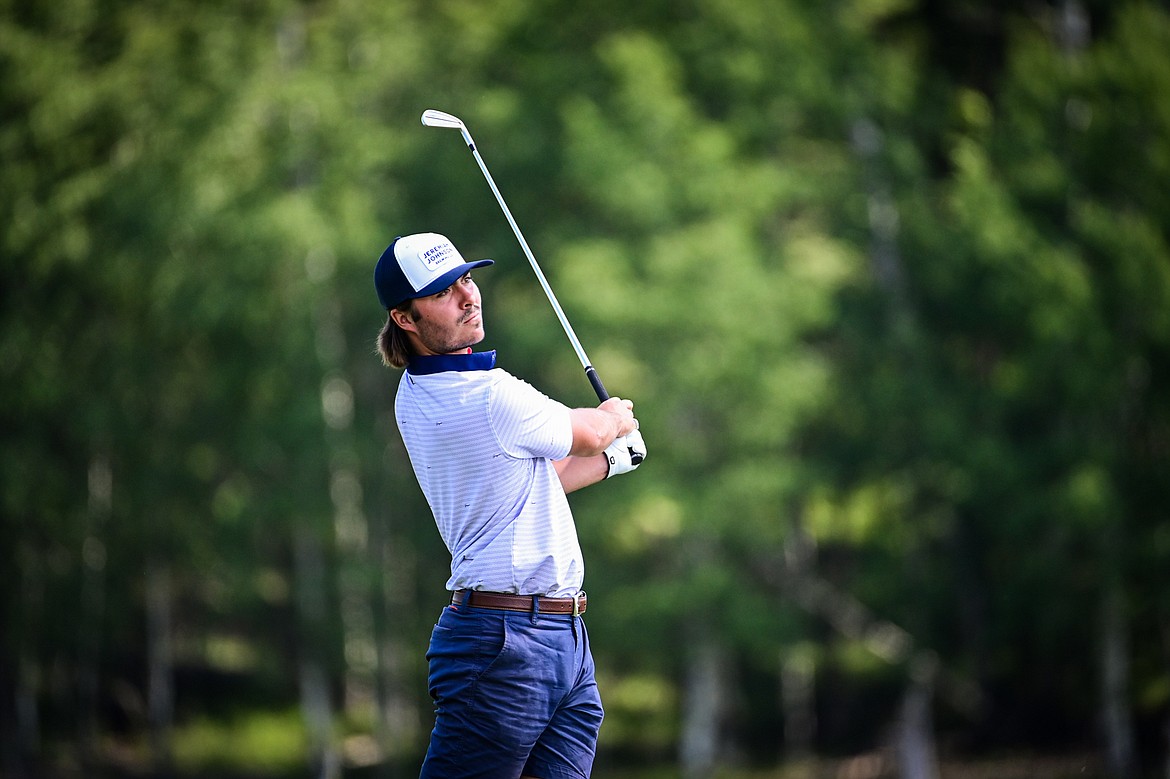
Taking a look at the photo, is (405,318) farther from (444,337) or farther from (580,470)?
(580,470)

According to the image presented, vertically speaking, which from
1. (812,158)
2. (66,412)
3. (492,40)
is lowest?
(66,412)

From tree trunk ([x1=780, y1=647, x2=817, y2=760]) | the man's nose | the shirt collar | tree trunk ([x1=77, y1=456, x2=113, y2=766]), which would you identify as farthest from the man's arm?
tree trunk ([x1=77, y1=456, x2=113, y2=766])

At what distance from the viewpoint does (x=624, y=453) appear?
3418mm

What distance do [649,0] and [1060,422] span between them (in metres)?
6.24

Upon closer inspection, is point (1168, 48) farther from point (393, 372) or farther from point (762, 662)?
point (393, 372)

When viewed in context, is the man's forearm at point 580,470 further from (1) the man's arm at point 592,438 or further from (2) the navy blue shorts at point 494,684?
(2) the navy blue shorts at point 494,684

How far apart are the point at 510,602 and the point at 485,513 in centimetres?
21

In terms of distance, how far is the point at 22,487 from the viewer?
47.5 feet

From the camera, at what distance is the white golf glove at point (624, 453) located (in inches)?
134

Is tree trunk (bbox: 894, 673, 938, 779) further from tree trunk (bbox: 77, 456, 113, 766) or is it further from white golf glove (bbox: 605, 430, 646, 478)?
white golf glove (bbox: 605, 430, 646, 478)

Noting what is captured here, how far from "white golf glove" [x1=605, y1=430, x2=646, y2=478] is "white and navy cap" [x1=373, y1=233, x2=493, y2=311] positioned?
1.92 ft

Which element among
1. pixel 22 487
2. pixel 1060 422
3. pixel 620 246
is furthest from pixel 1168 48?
pixel 22 487

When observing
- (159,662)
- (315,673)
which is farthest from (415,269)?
(159,662)

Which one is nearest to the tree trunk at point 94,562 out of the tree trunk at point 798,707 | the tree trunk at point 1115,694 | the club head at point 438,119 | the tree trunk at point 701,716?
the tree trunk at point 701,716
